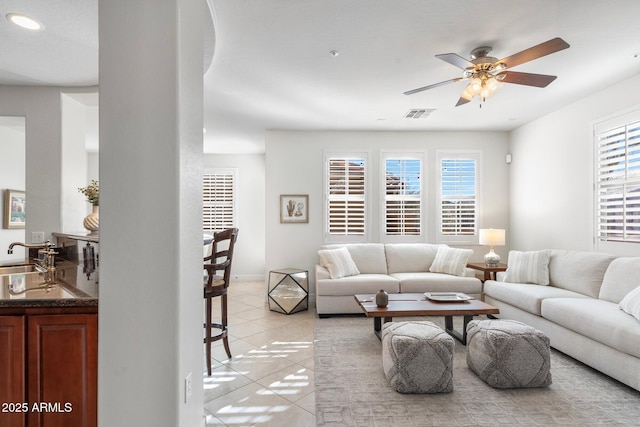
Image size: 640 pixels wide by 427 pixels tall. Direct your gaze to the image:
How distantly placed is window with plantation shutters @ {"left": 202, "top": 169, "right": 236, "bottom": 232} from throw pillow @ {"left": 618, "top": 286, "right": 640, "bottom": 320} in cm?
633

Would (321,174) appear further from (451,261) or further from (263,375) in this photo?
(263,375)

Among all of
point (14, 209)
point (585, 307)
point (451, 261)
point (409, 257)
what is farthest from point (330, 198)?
point (14, 209)

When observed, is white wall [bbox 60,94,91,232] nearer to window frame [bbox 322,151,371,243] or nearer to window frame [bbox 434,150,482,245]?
window frame [bbox 322,151,371,243]

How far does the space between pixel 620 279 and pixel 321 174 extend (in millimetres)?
3987

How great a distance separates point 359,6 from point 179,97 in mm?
1529

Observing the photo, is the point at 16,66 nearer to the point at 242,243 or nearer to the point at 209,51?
the point at 209,51

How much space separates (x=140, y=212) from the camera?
1.49 metres

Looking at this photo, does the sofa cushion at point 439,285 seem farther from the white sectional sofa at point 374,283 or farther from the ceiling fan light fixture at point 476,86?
the ceiling fan light fixture at point 476,86

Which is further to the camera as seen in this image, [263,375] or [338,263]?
[338,263]

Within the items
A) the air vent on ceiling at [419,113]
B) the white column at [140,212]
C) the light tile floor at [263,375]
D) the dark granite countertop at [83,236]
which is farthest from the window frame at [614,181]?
the dark granite countertop at [83,236]

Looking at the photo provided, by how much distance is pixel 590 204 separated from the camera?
13.6 ft

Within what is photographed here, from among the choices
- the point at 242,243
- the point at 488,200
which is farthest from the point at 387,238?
the point at 242,243

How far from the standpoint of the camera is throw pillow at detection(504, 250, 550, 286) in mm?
4188

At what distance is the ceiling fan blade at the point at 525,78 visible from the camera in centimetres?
271
